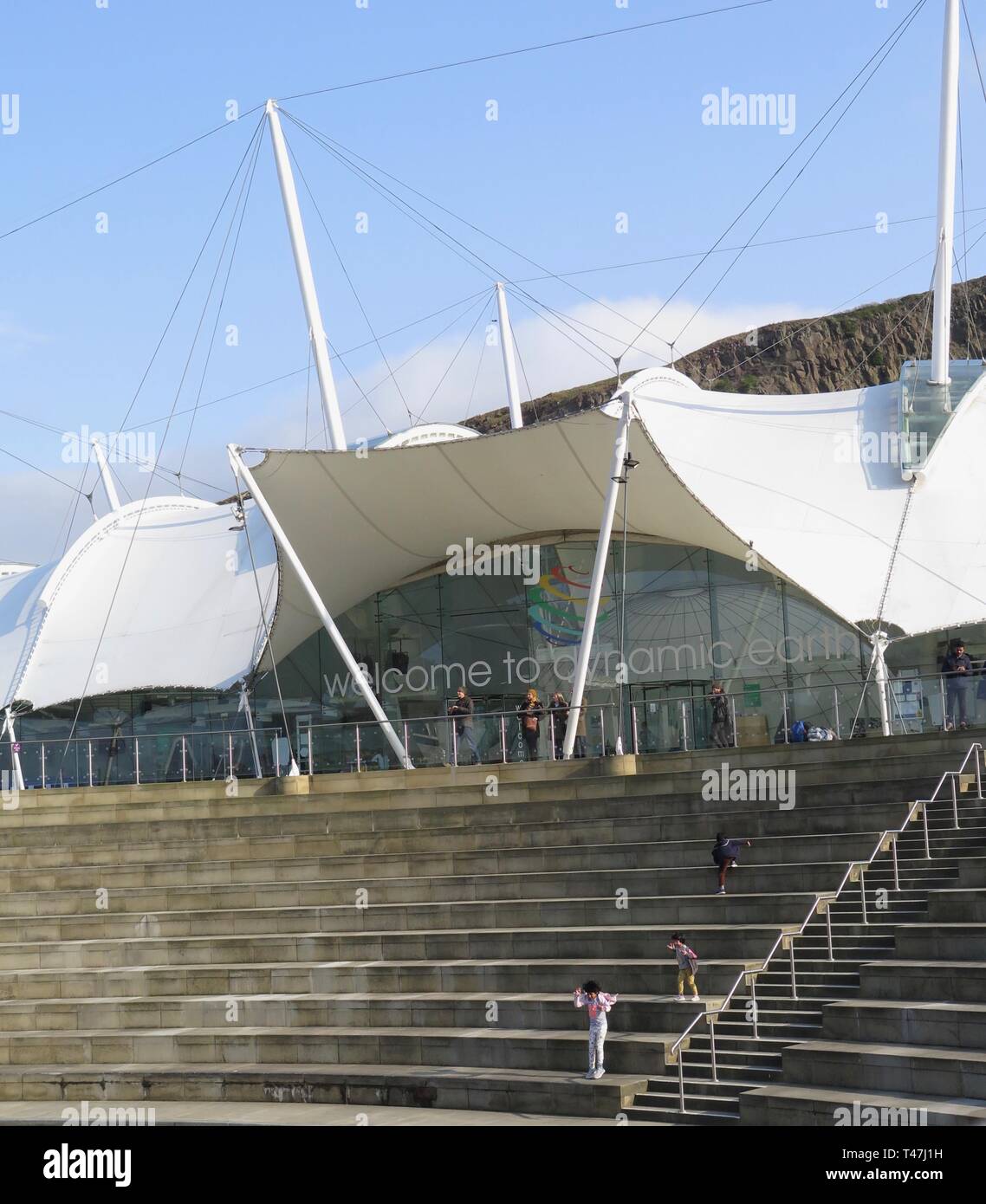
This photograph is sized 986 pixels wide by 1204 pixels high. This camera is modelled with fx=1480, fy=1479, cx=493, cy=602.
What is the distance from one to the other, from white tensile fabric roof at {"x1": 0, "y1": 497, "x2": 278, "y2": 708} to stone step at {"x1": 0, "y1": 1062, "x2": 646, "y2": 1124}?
12844 mm

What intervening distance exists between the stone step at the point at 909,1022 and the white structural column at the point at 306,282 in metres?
16.8

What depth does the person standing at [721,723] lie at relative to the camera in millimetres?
20625

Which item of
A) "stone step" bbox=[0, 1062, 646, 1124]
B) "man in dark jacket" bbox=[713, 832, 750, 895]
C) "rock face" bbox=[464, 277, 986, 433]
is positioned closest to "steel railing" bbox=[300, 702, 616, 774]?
"man in dark jacket" bbox=[713, 832, 750, 895]

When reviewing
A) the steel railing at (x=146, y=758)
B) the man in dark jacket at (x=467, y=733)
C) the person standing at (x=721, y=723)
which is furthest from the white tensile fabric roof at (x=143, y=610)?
the person standing at (x=721, y=723)

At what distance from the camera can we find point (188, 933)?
61.5ft

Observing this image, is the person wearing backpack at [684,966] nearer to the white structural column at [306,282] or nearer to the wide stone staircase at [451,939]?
the wide stone staircase at [451,939]

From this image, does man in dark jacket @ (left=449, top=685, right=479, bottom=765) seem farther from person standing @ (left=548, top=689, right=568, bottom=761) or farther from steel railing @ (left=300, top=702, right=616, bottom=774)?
person standing @ (left=548, top=689, right=568, bottom=761)

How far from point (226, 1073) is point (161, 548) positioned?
19.9 m

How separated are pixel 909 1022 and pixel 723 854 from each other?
3648mm

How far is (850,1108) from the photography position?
11.6 metres

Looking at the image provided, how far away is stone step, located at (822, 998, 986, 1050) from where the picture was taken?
12.3 metres

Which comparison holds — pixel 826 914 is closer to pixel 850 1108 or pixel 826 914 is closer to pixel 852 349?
pixel 850 1108
